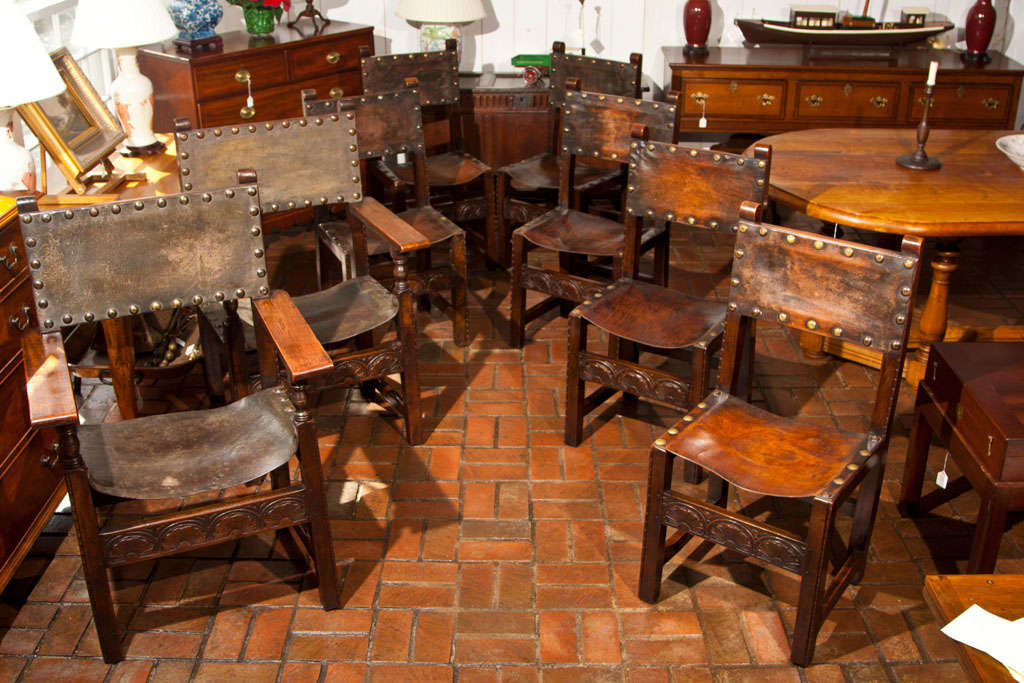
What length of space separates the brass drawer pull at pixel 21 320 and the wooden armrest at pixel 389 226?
45.0 inches

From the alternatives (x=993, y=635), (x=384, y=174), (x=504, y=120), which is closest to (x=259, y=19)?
(x=384, y=174)

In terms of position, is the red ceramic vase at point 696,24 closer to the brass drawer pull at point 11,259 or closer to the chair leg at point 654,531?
the chair leg at point 654,531

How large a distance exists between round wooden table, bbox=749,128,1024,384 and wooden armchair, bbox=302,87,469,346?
4.32 feet

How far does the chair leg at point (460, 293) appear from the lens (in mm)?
4199

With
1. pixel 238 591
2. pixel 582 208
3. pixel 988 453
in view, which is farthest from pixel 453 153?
pixel 988 453

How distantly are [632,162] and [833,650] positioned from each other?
65.6 inches

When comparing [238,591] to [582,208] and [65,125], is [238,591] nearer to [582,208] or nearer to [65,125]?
[65,125]

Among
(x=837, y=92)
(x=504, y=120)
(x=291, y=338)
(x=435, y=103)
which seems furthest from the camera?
(x=837, y=92)

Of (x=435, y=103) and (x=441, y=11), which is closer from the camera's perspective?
(x=435, y=103)

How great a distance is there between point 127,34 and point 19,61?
2.49 feet

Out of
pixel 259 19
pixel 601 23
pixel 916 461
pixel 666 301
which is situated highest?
pixel 259 19

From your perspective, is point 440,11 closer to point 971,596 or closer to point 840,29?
point 840,29

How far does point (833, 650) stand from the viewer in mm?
2766

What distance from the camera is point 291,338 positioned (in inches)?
107
